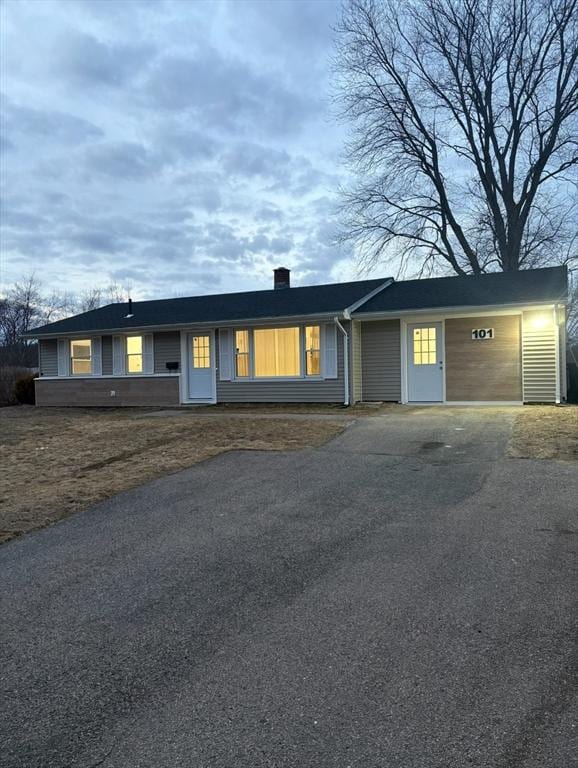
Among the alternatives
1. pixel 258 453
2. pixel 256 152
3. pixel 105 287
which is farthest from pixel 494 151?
pixel 105 287

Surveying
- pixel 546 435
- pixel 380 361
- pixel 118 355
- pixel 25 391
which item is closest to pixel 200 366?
pixel 118 355

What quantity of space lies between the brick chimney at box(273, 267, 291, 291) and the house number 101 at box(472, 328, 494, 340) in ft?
27.8

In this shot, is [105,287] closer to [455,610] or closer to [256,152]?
[256,152]

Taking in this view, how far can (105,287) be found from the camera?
48.2m

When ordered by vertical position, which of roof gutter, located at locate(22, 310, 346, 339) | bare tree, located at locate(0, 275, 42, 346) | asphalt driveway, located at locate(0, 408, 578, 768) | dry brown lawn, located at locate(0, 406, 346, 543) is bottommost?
asphalt driveway, located at locate(0, 408, 578, 768)

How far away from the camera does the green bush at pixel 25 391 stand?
19.6 metres

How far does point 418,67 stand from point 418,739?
27.0 m

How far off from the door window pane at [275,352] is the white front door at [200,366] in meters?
1.48

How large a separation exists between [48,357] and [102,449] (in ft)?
37.4

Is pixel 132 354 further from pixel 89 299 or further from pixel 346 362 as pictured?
pixel 89 299

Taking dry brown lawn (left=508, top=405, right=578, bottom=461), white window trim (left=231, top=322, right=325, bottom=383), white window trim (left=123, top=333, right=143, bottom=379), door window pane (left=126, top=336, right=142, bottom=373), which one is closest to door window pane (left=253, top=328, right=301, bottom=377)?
white window trim (left=231, top=322, right=325, bottom=383)

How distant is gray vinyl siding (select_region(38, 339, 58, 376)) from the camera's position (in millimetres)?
18375

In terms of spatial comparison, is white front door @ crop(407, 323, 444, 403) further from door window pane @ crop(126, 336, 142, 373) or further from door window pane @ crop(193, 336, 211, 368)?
door window pane @ crop(126, 336, 142, 373)

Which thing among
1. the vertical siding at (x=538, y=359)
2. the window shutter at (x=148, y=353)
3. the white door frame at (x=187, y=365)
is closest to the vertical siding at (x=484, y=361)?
the vertical siding at (x=538, y=359)
